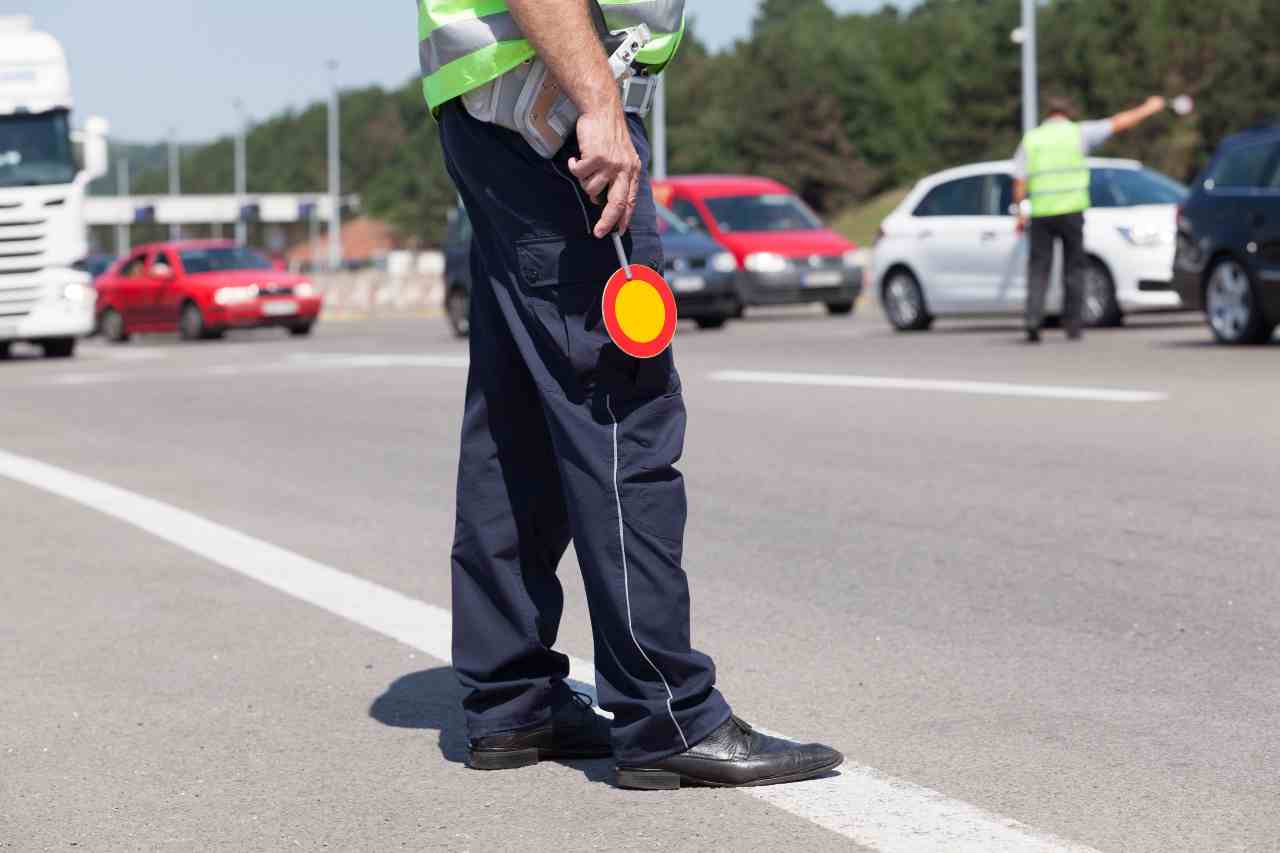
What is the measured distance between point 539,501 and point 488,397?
0.71 feet

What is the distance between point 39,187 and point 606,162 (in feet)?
68.9

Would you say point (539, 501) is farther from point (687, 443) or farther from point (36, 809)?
point (687, 443)

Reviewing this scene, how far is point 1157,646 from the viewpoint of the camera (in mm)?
5207

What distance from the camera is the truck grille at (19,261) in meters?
23.5

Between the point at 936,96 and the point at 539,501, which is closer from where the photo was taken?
the point at 539,501

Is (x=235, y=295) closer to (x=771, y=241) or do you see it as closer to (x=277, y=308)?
(x=277, y=308)

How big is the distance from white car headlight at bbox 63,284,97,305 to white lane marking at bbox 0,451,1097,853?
12.9m

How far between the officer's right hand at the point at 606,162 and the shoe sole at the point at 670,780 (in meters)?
0.96

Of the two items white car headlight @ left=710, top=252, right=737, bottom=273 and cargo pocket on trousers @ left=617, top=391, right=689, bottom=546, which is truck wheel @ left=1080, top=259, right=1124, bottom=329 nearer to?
white car headlight @ left=710, top=252, right=737, bottom=273

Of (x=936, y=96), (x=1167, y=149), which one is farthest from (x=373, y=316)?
(x=936, y=96)

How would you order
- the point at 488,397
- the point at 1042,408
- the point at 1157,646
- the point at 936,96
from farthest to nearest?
the point at 936,96, the point at 1042,408, the point at 1157,646, the point at 488,397

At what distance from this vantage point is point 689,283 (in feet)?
77.4

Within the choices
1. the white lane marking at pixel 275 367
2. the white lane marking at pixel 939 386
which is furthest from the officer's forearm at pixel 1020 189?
the white lane marking at pixel 275 367

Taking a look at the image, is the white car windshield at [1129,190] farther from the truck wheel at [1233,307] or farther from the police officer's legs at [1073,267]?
the truck wheel at [1233,307]
